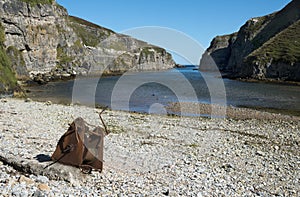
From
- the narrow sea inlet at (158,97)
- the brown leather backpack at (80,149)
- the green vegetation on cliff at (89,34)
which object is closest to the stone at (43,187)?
the brown leather backpack at (80,149)

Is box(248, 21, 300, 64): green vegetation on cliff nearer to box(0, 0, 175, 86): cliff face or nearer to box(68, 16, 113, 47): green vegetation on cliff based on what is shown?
box(0, 0, 175, 86): cliff face

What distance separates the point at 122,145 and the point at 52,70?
90706mm

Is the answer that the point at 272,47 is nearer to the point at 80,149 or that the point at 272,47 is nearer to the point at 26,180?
the point at 80,149

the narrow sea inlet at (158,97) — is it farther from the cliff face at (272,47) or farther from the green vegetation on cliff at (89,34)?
the green vegetation on cliff at (89,34)

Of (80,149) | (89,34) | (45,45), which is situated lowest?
(80,149)

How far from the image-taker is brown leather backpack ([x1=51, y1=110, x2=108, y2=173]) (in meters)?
8.78

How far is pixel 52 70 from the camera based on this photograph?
9850cm

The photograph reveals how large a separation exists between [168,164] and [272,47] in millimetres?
110785

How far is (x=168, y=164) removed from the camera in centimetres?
1165

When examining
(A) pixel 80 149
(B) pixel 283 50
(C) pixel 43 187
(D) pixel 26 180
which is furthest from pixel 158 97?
(B) pixel 283 50

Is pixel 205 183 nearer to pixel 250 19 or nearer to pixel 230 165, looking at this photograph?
pixel 230 165

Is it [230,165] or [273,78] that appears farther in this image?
[273,78]

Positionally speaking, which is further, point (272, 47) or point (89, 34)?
point (89, 34)

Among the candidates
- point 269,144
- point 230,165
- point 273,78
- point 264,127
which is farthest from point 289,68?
point 230,165
